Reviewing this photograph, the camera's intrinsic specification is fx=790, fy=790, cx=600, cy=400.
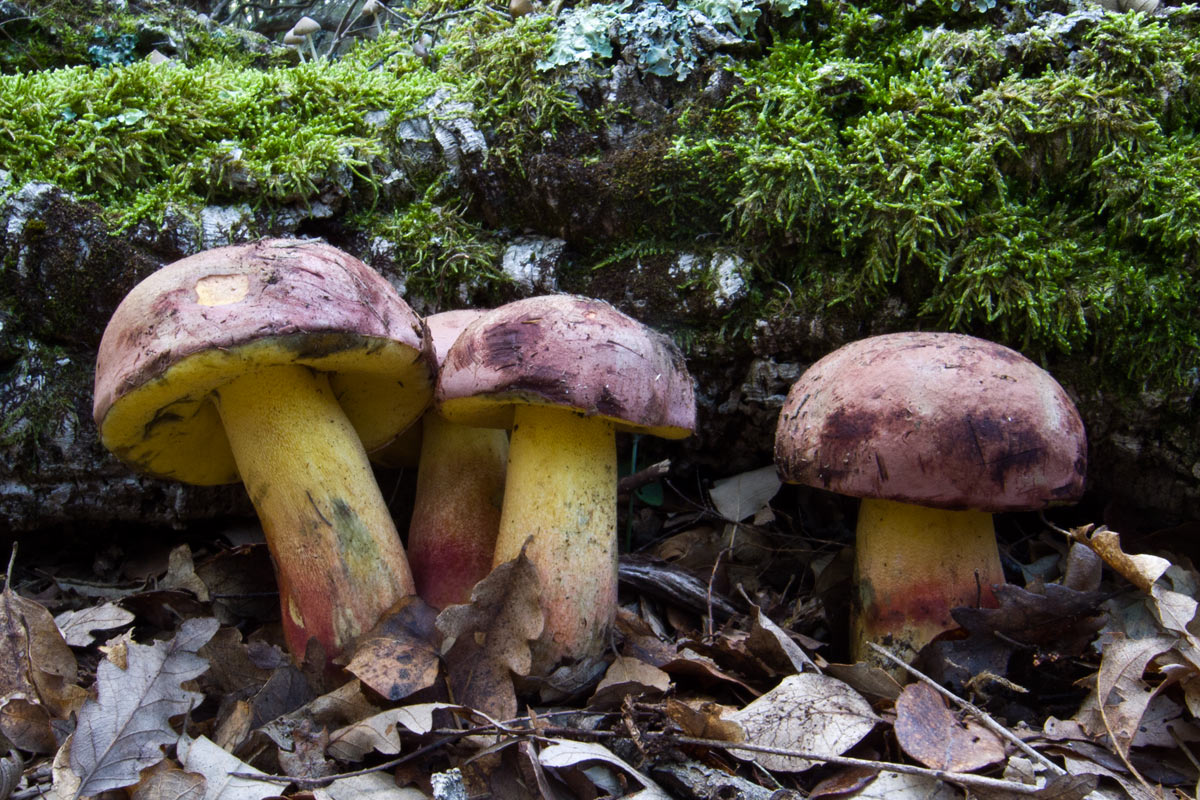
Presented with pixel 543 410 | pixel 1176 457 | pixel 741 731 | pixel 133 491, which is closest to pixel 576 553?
pixel 543 410

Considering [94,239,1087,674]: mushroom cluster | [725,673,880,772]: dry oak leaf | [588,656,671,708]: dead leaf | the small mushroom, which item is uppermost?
the small mushroom

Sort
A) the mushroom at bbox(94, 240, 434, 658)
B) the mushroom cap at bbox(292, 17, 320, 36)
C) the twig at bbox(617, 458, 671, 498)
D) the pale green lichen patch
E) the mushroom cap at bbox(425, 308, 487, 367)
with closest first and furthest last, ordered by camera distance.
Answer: the mushroom at bbox(94, 240, 434, 658)
the mushroom cap at bbox(425, 308, 487, 367)
the pale green lichen patch
the twig at bbox(617, 458, 671, 498)
the mushroom cap at bbox(292, 17, 320, 36)

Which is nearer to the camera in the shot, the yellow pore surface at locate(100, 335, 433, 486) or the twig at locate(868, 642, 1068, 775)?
the twig at locate(868, 642, 1068, 775)

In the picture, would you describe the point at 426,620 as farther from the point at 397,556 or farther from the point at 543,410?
the point at 543,410

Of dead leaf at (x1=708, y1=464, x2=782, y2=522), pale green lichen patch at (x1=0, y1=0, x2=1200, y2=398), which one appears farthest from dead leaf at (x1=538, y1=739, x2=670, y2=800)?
pale green lichen patch at (x1=0, y1=0, x2=1200, y2=398)

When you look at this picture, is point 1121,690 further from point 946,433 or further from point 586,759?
point 586,759

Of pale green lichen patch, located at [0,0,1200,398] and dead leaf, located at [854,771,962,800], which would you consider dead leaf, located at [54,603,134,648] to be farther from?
dead leaf, located at [854,771,962,800]

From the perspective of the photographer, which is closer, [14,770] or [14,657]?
[14,770]
